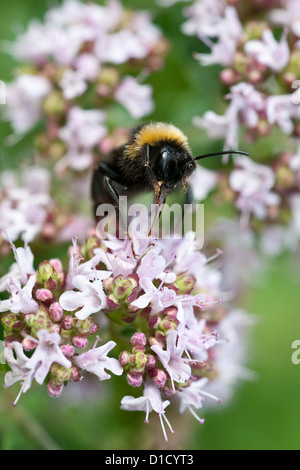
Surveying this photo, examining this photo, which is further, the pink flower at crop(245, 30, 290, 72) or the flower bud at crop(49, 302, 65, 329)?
the pink flower at crop(245, 30, 290, 72)

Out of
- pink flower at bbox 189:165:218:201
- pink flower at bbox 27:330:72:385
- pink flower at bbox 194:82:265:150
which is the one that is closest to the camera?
pink flower at bbox 27:330:72:385

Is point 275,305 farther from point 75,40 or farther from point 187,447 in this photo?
point 75,40

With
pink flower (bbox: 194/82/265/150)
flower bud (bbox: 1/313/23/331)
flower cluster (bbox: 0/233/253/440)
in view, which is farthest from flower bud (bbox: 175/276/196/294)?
pink flower (bbox: 194/82/265/150)

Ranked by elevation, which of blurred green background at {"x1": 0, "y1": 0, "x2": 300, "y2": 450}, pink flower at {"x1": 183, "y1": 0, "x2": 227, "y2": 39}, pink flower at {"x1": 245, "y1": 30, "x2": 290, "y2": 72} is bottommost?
blurred green background at {"x1": 0, "y1": 0, "x2": 300, "y2": 450}

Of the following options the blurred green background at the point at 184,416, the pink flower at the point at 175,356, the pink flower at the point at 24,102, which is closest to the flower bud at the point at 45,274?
the pink flower at the point at 175,356

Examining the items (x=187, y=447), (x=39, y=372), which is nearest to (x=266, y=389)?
(x=187, y=447)

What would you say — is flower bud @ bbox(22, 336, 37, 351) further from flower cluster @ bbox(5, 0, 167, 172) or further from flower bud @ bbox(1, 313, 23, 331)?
flower cluster @ bbox(5, 0, 167, 172)
